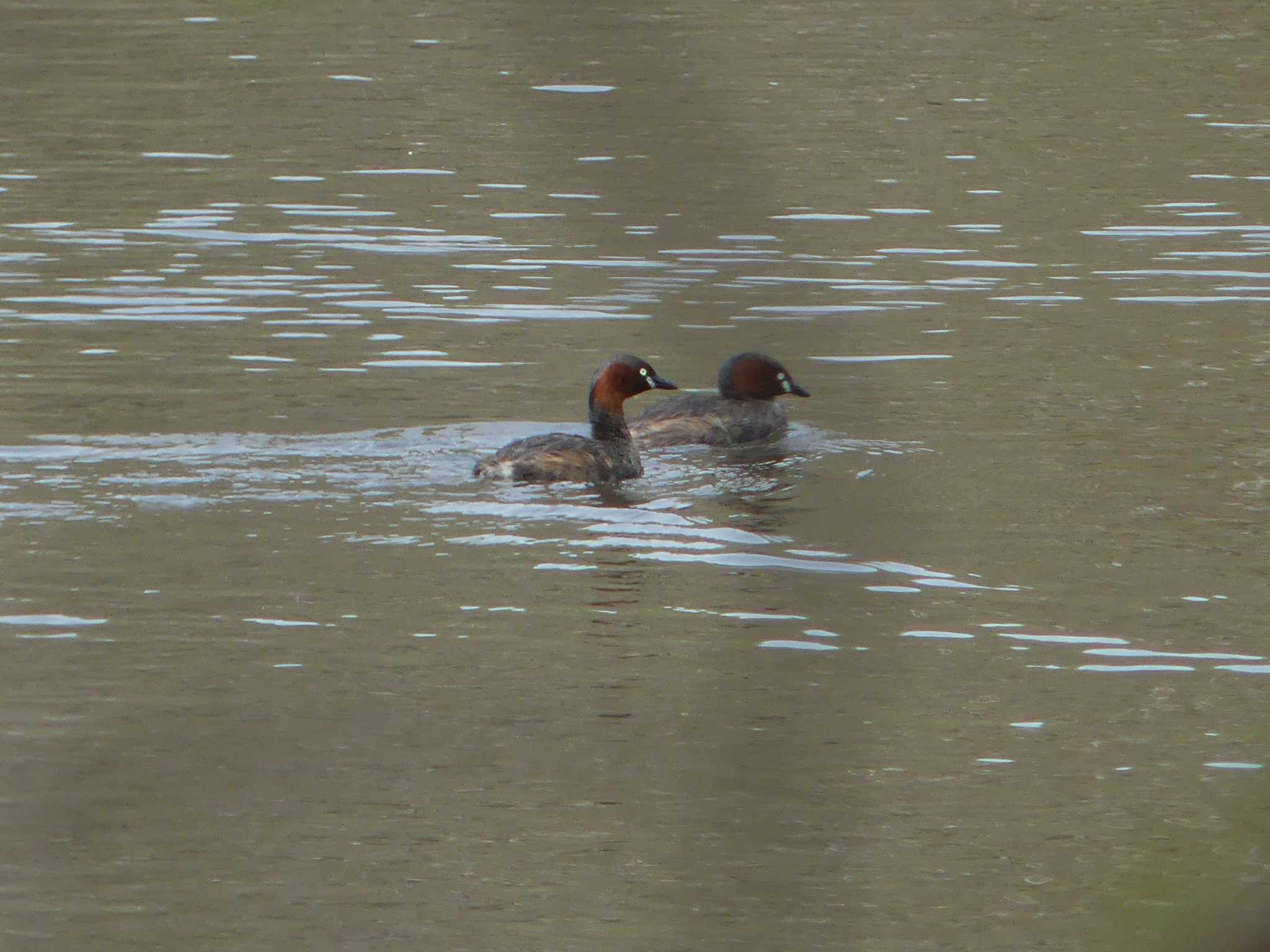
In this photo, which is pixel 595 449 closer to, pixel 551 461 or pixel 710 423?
pixel 551 461

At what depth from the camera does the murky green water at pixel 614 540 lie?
2516 mm

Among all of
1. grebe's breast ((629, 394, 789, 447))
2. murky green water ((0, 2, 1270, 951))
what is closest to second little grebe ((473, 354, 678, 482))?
murky green water ((0, 2, 1270, 951))

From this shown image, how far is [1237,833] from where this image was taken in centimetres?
131

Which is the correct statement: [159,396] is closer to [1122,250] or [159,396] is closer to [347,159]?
[1122,250]

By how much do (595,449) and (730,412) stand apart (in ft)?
6.65

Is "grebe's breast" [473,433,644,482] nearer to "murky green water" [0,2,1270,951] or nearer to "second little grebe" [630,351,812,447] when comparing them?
"murky green water" [0,2,1270,951]

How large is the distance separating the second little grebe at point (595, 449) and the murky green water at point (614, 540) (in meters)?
0.15

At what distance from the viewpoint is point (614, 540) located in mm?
9680

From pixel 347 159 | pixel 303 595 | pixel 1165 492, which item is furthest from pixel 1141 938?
pixel 347 159

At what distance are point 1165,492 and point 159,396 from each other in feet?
18.5

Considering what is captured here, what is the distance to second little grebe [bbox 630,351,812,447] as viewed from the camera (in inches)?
494

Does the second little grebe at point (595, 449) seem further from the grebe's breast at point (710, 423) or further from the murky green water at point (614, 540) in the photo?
the grebe's breast at point (710, 423)

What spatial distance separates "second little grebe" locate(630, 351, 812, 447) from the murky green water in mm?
235

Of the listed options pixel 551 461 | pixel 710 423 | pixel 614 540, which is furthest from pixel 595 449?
pixel 710 423
